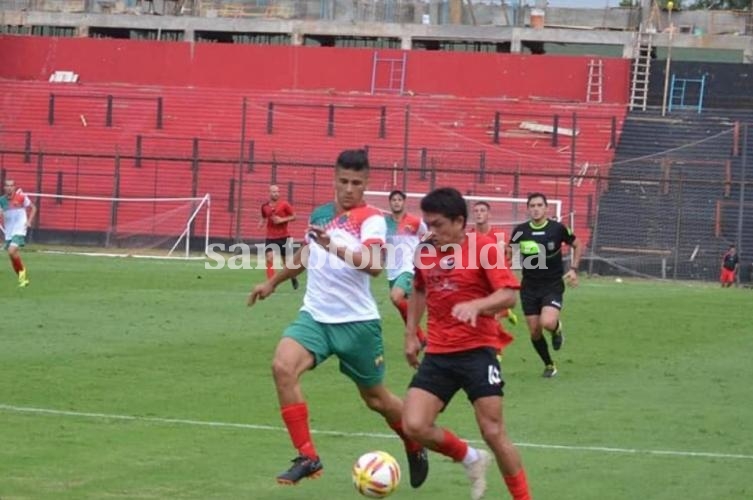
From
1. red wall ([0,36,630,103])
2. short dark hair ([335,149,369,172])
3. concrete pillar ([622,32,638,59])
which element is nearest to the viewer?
short dark hair ([335,149,369,172])

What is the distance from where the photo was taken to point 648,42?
5362 centimetres

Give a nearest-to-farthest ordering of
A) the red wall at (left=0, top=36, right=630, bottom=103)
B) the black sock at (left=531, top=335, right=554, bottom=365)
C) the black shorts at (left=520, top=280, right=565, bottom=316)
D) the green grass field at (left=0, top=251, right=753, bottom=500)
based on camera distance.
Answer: the green grass field at (left=0, top=251, right=753, bottom=500) < the black sock at (left=531, top=335, right=554, bottom=365) < the black shorts at (left=520, top=280, right=565, bottom=316) < the red wall at (left=0, top=36, right=630, bottom=103)

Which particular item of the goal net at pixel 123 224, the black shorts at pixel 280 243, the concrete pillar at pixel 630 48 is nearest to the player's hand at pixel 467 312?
the black shorts at pixel 280 243

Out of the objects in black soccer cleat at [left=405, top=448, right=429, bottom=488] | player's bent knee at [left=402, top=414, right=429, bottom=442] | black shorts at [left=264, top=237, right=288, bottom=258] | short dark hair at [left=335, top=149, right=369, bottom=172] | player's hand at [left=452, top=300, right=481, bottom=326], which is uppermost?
short dark hair at [left=335, top=149, right=369, bottom=172]

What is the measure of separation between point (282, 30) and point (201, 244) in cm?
1707

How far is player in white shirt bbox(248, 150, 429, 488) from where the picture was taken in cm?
916

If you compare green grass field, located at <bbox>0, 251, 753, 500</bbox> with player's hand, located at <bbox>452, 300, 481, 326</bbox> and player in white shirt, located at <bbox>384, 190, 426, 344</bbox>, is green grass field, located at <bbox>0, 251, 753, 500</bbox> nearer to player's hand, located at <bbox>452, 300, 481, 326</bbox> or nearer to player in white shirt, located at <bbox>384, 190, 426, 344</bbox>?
player in white shirt, located at <bbox>384, 190, 426, 344</bbox>

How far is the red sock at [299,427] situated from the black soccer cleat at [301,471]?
6cm

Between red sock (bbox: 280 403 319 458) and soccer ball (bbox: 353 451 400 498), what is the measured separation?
50 centimetres

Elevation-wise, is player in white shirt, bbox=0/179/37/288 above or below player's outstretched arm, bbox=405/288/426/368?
below

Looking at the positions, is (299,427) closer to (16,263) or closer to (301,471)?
(301,471)

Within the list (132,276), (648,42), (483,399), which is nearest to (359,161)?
(483,399)

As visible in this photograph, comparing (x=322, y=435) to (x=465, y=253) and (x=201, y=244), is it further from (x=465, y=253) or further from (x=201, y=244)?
(x=201, y=244)

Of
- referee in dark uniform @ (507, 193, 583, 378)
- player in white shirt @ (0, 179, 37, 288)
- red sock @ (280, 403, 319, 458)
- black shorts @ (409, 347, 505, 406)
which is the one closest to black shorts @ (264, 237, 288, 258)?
player in white shirt @ (0, 179, 37, 288)
